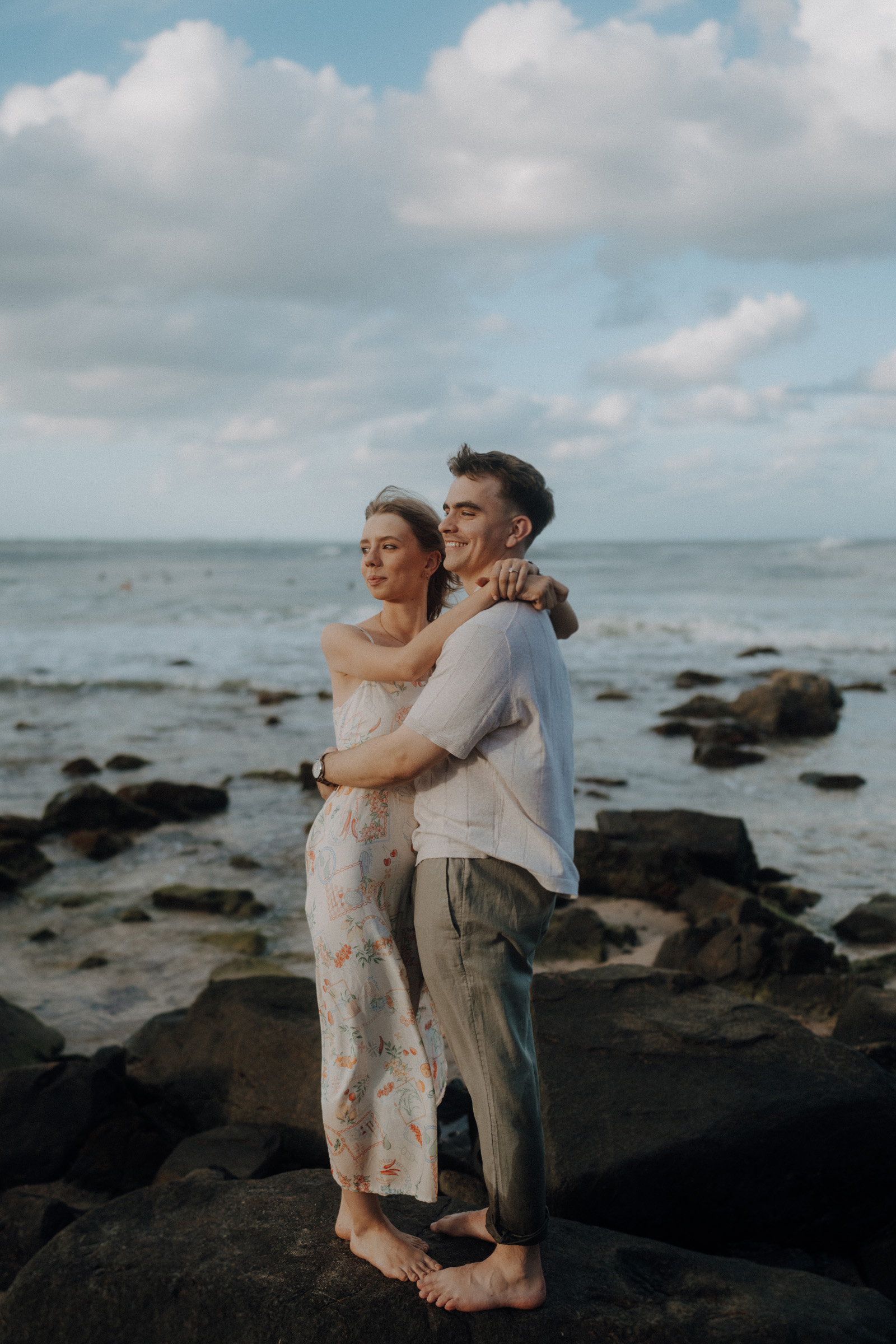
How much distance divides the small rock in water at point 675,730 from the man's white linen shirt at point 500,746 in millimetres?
12245

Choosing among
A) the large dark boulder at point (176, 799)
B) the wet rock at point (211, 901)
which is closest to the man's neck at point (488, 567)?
the wet rock at point (211, 901)

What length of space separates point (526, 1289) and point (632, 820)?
6.28m

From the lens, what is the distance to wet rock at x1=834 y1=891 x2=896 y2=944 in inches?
281

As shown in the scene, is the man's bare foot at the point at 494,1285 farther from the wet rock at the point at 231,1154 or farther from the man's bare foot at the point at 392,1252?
the wet rock at the point at 231,1154

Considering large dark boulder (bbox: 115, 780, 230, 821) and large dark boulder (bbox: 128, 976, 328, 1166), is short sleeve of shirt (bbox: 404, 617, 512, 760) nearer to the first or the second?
large dark boulder (bbox: 128, 976, 328, 1166)

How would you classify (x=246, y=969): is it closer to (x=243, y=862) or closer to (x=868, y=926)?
(x=243, y=862)

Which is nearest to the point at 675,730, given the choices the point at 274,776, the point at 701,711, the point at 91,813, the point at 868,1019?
the point at 701,711

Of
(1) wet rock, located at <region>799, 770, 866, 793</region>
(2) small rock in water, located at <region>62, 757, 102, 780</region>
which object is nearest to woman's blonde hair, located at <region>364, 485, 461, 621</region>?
(1) wet rock, located at <region>799, 770, 866, 793</region>

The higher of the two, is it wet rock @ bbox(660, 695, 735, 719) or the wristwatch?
the wristwatch

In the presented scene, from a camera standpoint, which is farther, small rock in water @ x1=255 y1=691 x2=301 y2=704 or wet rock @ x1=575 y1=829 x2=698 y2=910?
small rock in water @ x1=255 y1=691 x2=301 y2=704

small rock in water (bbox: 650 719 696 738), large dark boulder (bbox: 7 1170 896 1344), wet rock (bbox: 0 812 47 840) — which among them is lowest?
wet rock (bbox: 0 812 47 840)

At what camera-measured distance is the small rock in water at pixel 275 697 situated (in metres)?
18.0

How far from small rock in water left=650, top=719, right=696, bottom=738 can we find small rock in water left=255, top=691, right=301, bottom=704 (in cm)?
676

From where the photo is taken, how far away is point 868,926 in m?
7.21
